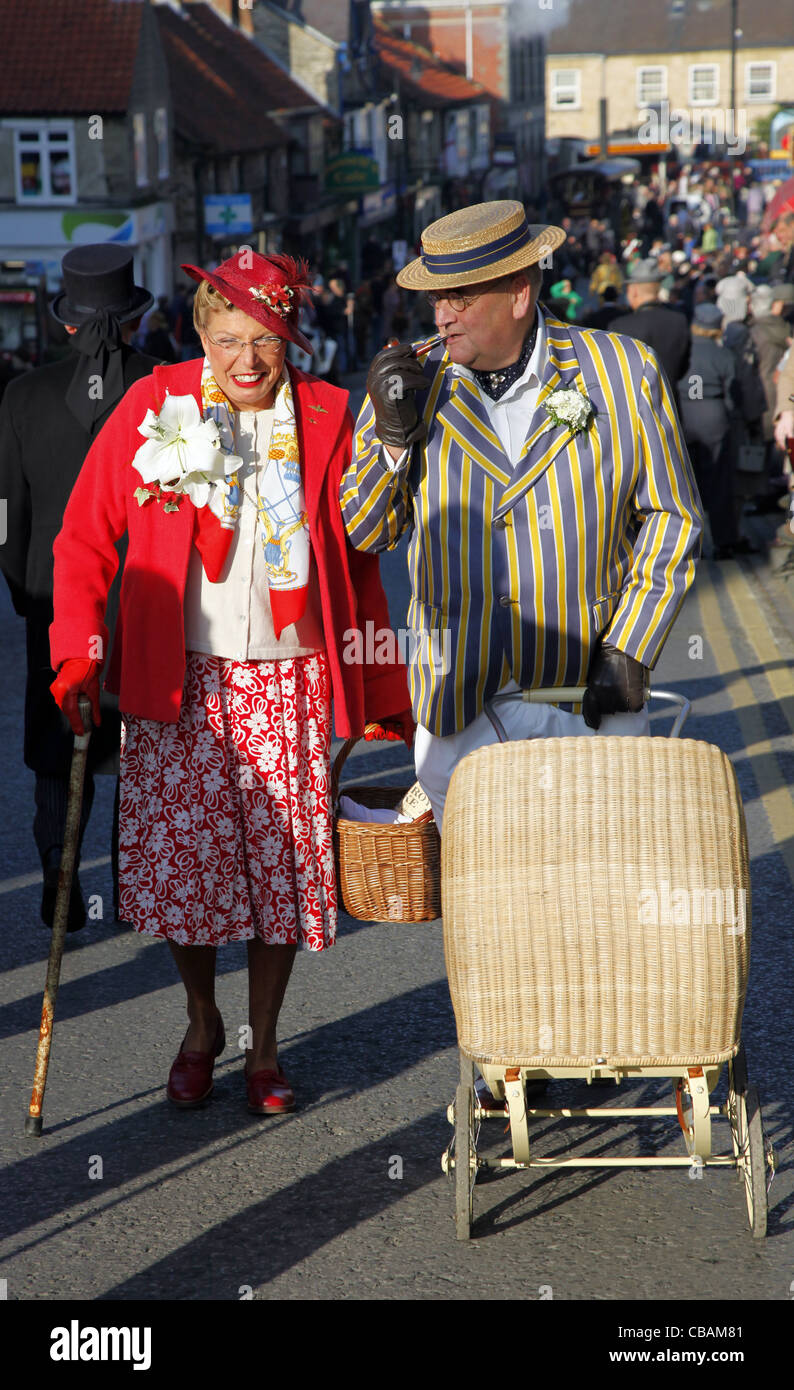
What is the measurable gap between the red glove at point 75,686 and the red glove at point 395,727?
67 cm

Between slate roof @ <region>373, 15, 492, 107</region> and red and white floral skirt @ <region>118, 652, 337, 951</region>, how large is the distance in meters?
65.3

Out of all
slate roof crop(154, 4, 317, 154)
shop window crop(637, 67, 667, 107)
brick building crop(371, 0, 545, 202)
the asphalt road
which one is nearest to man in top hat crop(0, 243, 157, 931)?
the asphalt road

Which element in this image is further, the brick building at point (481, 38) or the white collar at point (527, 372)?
the brick building at point (481, 38)

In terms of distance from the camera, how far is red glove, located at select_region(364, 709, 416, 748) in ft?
14.1

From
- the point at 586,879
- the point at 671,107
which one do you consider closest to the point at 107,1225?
the point at 586,879

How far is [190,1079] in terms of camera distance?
168 inches

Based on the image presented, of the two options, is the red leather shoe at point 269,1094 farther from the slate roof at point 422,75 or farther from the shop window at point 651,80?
the shop window at point 651,80

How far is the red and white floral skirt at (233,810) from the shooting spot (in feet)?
13.3

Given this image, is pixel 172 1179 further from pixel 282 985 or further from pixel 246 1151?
pixel 282 985

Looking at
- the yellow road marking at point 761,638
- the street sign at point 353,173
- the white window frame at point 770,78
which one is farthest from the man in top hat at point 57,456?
the white window frame at point 770,78

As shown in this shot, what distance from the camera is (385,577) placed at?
41.5 ft

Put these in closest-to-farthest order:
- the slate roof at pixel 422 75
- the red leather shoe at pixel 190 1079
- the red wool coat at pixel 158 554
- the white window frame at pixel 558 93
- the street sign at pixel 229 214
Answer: the red wool coat at pixel 158 554
the red leather shoe at pixel 190 1079
the street sign at pixel 229 214
the slate roof at pixel 422 75
the white window frame at pixel 558 93

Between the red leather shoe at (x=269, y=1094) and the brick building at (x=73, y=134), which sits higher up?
the brick building at (x=73, y=134)
